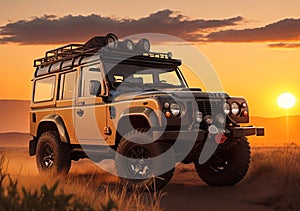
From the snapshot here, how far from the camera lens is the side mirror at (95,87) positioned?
9.33 meters

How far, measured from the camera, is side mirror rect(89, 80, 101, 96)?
9328mm

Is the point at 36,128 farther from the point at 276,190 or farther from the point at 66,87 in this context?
the point at 276,190

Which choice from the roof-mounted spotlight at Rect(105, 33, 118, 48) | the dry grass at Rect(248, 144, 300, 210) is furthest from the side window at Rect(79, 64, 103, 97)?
the dry grass at Rect(248, 144, 300, 210)

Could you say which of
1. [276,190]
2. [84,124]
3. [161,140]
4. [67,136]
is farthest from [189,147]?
[67,136]

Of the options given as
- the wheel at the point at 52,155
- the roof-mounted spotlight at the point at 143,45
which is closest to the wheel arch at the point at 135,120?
the wheel at the point at 52,155

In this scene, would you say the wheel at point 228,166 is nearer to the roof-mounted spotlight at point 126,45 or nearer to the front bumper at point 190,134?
the front bumper at point 190,134

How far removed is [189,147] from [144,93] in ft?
3.77

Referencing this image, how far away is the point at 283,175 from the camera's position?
943 centimetres

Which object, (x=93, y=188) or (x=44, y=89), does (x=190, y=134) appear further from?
(x=44, y=89)

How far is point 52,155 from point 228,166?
3681 mm

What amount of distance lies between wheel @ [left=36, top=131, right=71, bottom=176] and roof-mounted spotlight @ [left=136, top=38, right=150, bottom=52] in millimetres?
2459

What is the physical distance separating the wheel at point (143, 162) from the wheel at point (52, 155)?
6.84ft

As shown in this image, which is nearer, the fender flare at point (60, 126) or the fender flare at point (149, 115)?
the fender flare at point (149, 115)

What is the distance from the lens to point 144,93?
28.2 ft
